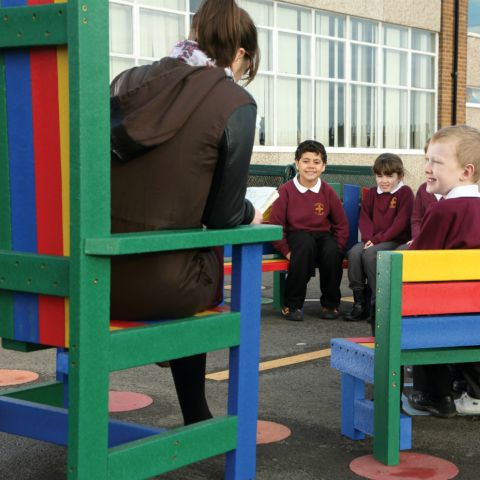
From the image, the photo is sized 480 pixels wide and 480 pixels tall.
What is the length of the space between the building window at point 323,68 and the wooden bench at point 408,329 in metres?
10.3

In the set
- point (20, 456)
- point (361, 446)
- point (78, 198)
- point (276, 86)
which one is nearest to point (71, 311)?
point (78, 198)

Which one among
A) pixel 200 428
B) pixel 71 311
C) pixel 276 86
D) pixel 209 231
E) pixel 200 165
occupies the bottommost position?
pixel 200 428

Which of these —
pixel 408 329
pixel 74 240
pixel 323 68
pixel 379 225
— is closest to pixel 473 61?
pixel 323 68

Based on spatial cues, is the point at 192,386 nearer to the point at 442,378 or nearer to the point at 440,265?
the point at 440,265

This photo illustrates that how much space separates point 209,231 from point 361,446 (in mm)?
1267

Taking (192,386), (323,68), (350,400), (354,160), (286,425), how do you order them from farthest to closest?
(354,160) → (323,68) → (286,425) → (350,400) → (192,386)

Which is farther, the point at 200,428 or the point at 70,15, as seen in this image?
the point at 200,428

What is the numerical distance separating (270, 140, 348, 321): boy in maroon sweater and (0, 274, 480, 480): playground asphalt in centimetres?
126

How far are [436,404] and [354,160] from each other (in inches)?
562

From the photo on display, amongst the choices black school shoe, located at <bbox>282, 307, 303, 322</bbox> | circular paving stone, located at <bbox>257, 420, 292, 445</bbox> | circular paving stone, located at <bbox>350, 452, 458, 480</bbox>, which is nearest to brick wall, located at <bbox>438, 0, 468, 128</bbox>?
black school shoe, located at <bbox>282, 307, 303, 322</bbox>

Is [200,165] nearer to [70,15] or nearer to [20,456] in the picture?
[70,15]

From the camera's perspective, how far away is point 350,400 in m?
3.75

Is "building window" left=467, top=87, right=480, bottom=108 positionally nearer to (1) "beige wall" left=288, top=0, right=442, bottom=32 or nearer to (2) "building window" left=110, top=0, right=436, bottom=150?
(2) "building window" left=110, top=0, right=436, bottom=150

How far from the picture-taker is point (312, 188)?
730 cm
